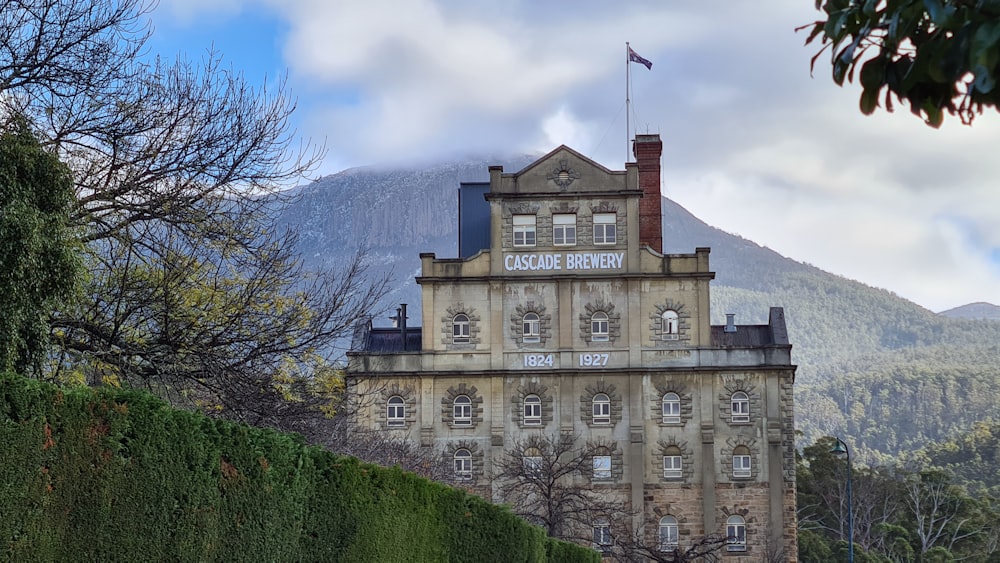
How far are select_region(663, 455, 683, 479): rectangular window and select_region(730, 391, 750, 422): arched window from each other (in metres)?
3.23

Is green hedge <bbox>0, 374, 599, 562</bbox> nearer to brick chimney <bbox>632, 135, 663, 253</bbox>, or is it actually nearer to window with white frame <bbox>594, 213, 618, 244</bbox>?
window with white frame <bbox>594, 213, 618, 244</bbox>

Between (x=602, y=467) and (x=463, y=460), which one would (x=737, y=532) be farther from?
(x=463, y=460)

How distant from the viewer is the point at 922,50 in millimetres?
7469

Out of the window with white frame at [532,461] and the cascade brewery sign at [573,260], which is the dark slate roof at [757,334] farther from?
the window with white frame at [532,461]

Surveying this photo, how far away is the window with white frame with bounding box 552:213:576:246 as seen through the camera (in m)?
74.1

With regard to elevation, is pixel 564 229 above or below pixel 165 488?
above

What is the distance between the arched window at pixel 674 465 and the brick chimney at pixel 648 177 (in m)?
11.7

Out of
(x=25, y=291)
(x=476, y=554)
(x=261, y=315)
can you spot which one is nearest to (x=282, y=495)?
(x=25, y=291)

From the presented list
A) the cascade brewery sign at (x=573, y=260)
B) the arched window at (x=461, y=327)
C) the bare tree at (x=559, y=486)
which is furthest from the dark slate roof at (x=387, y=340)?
the bare tree at (x=559, y=486)

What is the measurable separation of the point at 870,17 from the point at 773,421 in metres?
67.6

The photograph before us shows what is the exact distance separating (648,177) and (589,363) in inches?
483

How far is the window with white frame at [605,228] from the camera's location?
74.1 meters

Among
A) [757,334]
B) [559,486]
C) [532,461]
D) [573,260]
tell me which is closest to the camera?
[559,486]

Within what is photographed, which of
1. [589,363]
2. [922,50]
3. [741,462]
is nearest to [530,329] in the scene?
[589,363]
